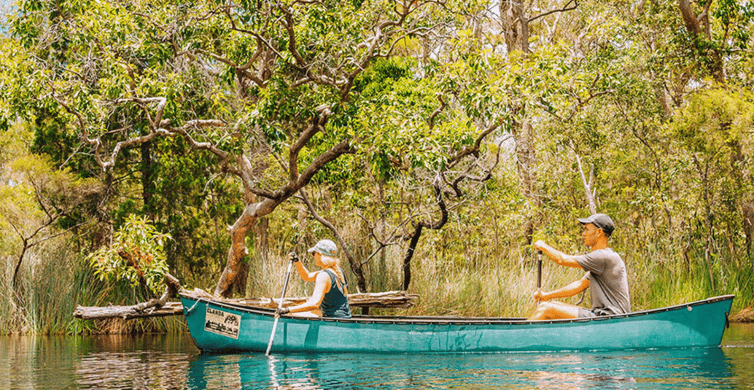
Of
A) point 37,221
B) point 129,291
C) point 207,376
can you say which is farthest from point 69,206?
point 207,376

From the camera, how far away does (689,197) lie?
46.7 ft

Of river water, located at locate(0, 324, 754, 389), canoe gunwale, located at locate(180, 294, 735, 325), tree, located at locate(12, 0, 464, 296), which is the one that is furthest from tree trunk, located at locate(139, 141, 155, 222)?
canoe gunwale, located at locate(180, 294, 735, 325)

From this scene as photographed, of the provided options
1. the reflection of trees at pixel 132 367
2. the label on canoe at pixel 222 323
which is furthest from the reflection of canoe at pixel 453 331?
the reflection of trees at pixel 132 367

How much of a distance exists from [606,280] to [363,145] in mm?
4129

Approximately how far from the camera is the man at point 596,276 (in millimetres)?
7145

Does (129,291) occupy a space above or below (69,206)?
below

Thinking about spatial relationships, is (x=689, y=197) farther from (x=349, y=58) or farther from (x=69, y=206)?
(x=69, y=206)

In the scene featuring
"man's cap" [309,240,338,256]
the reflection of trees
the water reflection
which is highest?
"man's cap" [309,240,338,256]

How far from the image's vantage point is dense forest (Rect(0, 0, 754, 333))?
10.6m

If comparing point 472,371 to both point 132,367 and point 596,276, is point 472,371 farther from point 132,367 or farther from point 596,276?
point 132,367

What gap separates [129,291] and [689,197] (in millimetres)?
11416

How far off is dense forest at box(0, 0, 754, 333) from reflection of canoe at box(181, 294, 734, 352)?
218 centimetres

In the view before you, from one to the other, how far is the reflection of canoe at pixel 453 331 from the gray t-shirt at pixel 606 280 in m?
0.15

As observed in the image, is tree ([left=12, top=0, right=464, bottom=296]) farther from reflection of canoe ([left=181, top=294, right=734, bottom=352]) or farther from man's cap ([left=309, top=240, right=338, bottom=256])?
reflection of canoe ([left=181, top=294, right=734, bottom=352])
